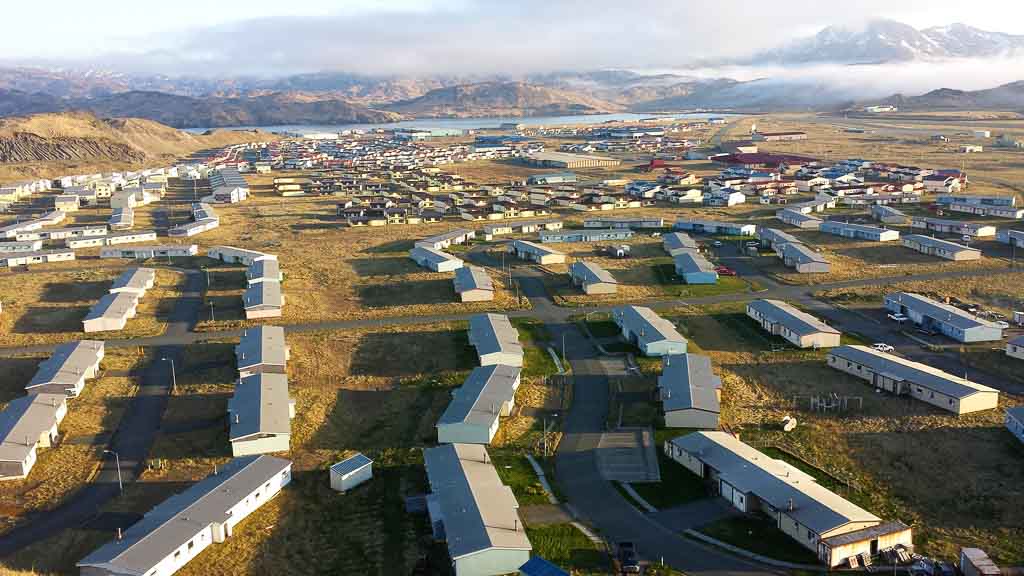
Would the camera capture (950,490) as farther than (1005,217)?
No

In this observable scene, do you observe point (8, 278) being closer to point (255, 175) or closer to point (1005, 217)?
point (255, 175)

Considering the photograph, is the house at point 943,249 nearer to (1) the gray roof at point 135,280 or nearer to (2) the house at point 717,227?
(2) the house at point 717,227

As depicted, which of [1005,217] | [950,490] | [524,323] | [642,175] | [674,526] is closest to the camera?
[674,526]

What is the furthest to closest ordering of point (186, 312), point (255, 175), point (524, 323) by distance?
point (255, 175), point (186, 312), point (524, 323)

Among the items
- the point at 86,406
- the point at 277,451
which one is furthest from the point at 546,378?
the point at 86,406

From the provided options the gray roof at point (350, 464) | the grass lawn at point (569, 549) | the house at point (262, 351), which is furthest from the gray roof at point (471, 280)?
the grass lawn at point (569, 549)

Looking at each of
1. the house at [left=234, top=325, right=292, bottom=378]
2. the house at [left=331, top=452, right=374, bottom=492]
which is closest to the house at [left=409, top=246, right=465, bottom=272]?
the house at [left=234, top=325, right=292, bottom=378]

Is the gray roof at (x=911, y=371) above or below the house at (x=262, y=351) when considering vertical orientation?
above
